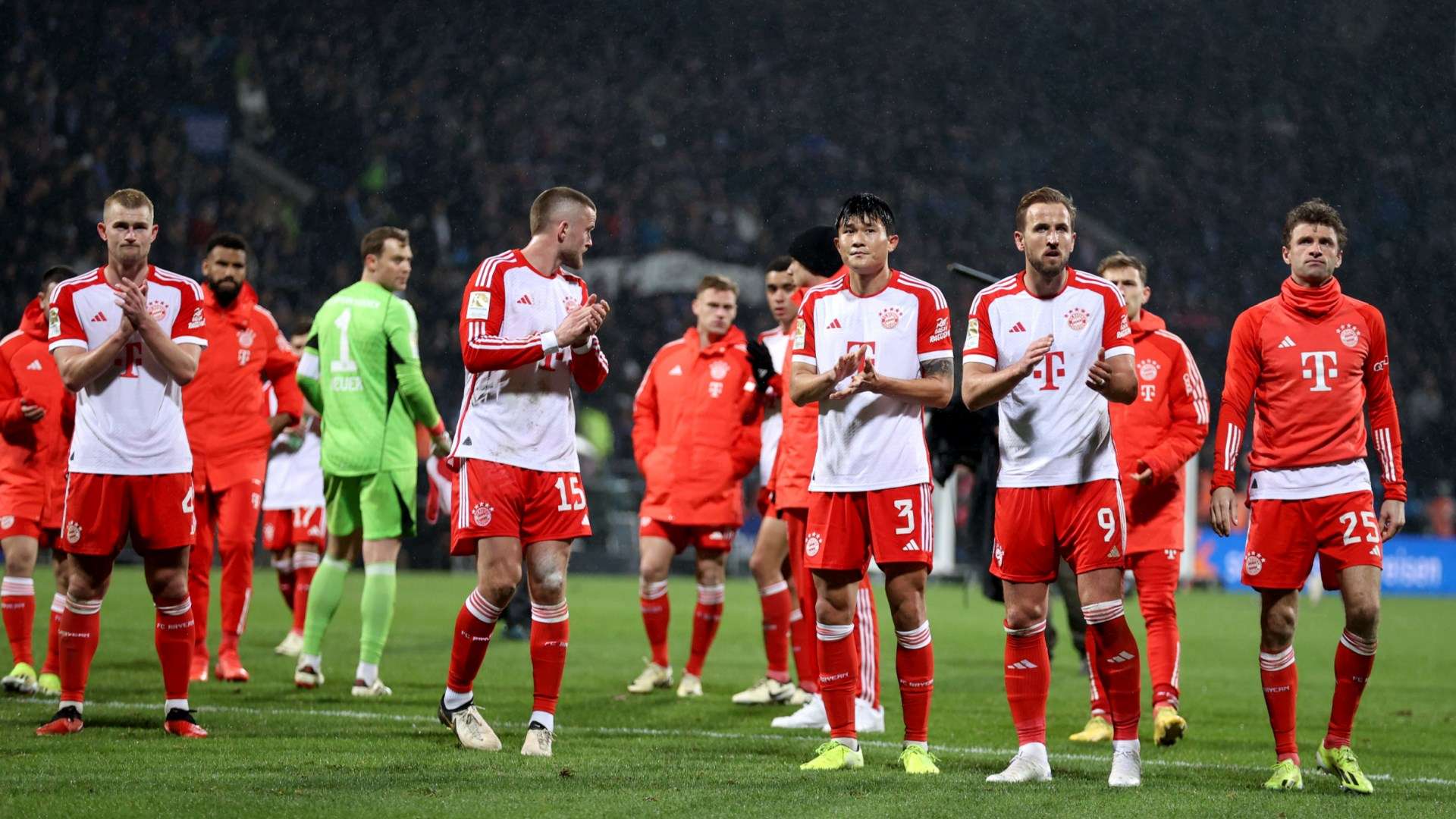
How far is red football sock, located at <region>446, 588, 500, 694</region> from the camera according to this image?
6.23 meters

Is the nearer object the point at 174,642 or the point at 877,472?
the point at 877,472

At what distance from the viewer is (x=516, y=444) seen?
6176 millimetres

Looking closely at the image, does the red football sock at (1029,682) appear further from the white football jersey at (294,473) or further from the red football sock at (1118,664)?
the white football jersey at (294,473)

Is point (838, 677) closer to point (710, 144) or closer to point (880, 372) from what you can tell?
point (880, 372)

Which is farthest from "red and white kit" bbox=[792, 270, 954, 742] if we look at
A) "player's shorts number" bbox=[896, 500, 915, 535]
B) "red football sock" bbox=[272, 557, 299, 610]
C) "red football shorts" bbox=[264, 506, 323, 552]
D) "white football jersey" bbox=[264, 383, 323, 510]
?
"red football sock" bbox=[272, 557, 299, 610]

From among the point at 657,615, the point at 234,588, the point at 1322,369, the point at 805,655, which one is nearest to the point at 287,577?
the point at 234,588

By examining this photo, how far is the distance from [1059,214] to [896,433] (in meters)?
1.02

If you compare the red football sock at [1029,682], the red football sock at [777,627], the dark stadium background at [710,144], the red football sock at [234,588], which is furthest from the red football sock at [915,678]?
the dark stadium background at [710,144]

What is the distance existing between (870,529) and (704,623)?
11.2ft

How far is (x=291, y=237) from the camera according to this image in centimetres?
2564

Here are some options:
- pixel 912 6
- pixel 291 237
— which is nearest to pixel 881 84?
pixel 912 6

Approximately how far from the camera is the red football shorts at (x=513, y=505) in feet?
20.1

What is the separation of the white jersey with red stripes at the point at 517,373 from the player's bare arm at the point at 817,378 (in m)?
0.91

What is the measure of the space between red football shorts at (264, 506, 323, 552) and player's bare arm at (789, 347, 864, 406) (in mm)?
5854
